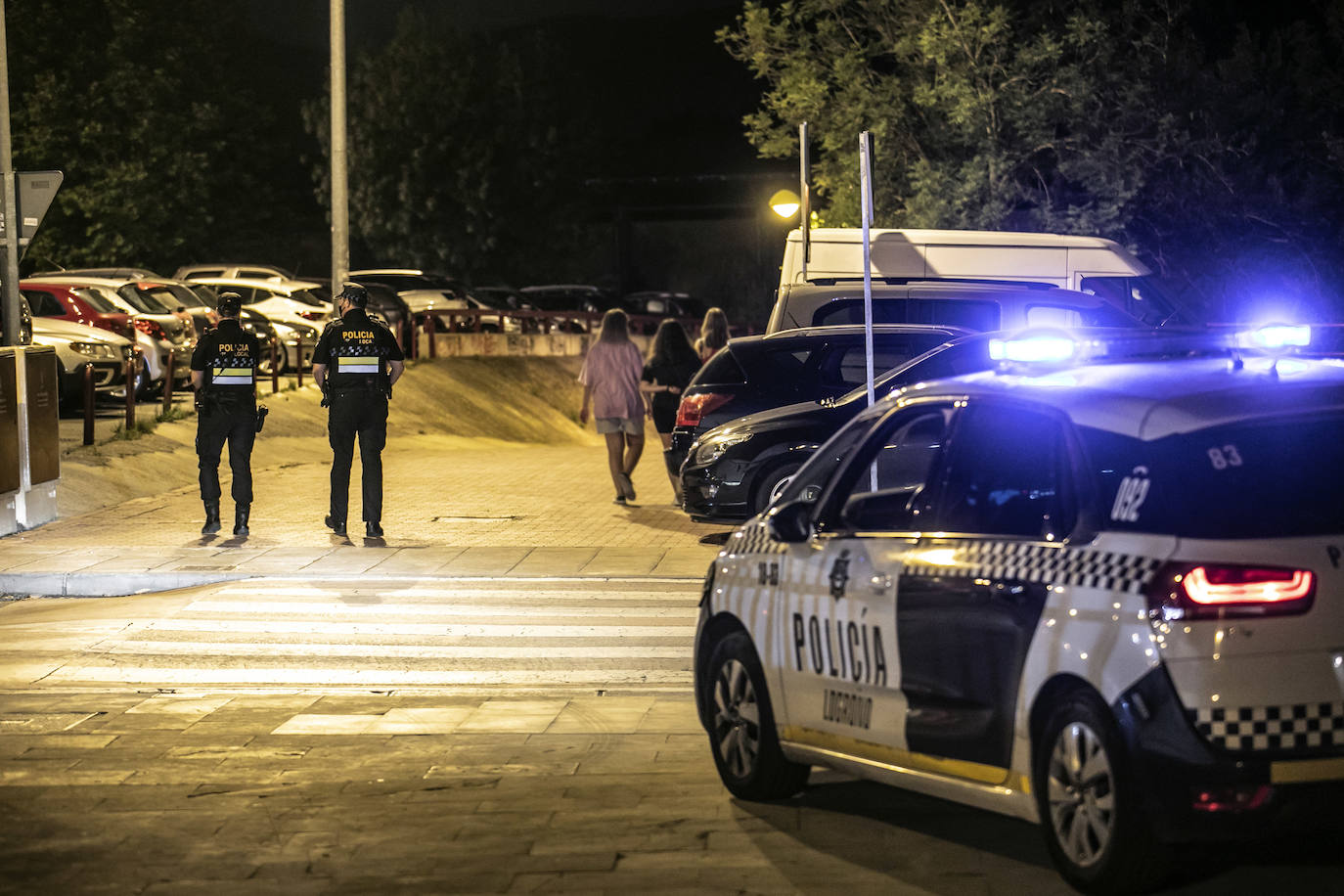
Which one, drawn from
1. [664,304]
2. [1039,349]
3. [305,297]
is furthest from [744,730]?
[664,304]

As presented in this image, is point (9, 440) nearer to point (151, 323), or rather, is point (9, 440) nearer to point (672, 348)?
point (672, 348)

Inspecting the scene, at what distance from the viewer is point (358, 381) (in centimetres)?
1473

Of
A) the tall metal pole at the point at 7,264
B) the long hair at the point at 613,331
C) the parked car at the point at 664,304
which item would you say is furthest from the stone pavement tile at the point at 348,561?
the parked car at the point at 664,304

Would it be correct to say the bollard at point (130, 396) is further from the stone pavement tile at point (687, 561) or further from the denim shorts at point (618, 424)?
the stone pavement tile at point (687, 561)

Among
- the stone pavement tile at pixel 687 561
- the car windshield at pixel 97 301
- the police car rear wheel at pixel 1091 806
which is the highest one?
the car windshield at pixel 97 301

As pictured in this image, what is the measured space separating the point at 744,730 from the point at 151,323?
70.1 feet

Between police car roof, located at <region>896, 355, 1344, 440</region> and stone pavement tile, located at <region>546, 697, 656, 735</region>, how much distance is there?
2.79 m

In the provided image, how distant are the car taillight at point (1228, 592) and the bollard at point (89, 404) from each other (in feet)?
50.5

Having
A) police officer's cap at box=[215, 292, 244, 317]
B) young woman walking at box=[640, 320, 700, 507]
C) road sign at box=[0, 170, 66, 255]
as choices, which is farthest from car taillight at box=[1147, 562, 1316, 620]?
road sign at box=[0, 170, 66, 255]

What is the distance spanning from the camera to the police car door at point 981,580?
217 inches

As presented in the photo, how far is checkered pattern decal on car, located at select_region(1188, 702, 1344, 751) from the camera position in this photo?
4957mm

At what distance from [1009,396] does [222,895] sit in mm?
2804

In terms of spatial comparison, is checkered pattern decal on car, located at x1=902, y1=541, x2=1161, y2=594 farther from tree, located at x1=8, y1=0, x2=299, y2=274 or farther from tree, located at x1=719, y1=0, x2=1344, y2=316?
tree, located at x1=8, y1=0, x2=299, y2=274

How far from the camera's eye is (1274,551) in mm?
5035
